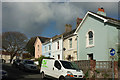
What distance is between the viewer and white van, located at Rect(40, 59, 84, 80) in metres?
11.1

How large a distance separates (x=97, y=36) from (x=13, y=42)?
3683cm

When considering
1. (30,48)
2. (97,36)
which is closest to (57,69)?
(97,36)

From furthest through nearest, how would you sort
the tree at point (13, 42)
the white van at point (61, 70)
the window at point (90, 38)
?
the tree at point (13, 42) < the window at point (90, 38) < the white van at point (61, 70)

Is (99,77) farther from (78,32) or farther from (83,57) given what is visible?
(78,32)

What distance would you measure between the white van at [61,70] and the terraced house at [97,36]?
244 inches

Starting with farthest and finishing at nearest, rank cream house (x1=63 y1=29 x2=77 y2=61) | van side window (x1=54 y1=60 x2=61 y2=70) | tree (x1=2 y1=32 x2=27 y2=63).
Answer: tree (x1=2 y1=32 x2=27 y2=63) < cream house (x1=63 y1=29 x2=77 y2=61) < van side window (x1=54 y1=60 x2=61 y2=70)

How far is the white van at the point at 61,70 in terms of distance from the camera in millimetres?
11133

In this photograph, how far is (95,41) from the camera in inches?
722

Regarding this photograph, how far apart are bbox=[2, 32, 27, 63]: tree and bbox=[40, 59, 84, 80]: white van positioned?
3739 centimetres

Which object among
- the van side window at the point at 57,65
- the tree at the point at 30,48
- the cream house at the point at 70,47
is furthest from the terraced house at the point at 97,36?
the tree at the point at 30,48

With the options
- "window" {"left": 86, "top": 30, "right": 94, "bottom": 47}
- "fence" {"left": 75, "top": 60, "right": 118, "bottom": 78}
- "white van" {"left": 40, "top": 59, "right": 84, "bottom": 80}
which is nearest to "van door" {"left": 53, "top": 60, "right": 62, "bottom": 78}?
"white van" {"left": 40, "top": 59, "right": 84, "bottom": 80}

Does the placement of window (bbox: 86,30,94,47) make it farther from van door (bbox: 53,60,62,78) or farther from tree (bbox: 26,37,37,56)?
tree (bbox: 26,37,37,56)

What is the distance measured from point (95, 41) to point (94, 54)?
5.32ft

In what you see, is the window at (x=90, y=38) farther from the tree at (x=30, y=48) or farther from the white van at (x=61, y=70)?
the tree at (x=30, y=48)
